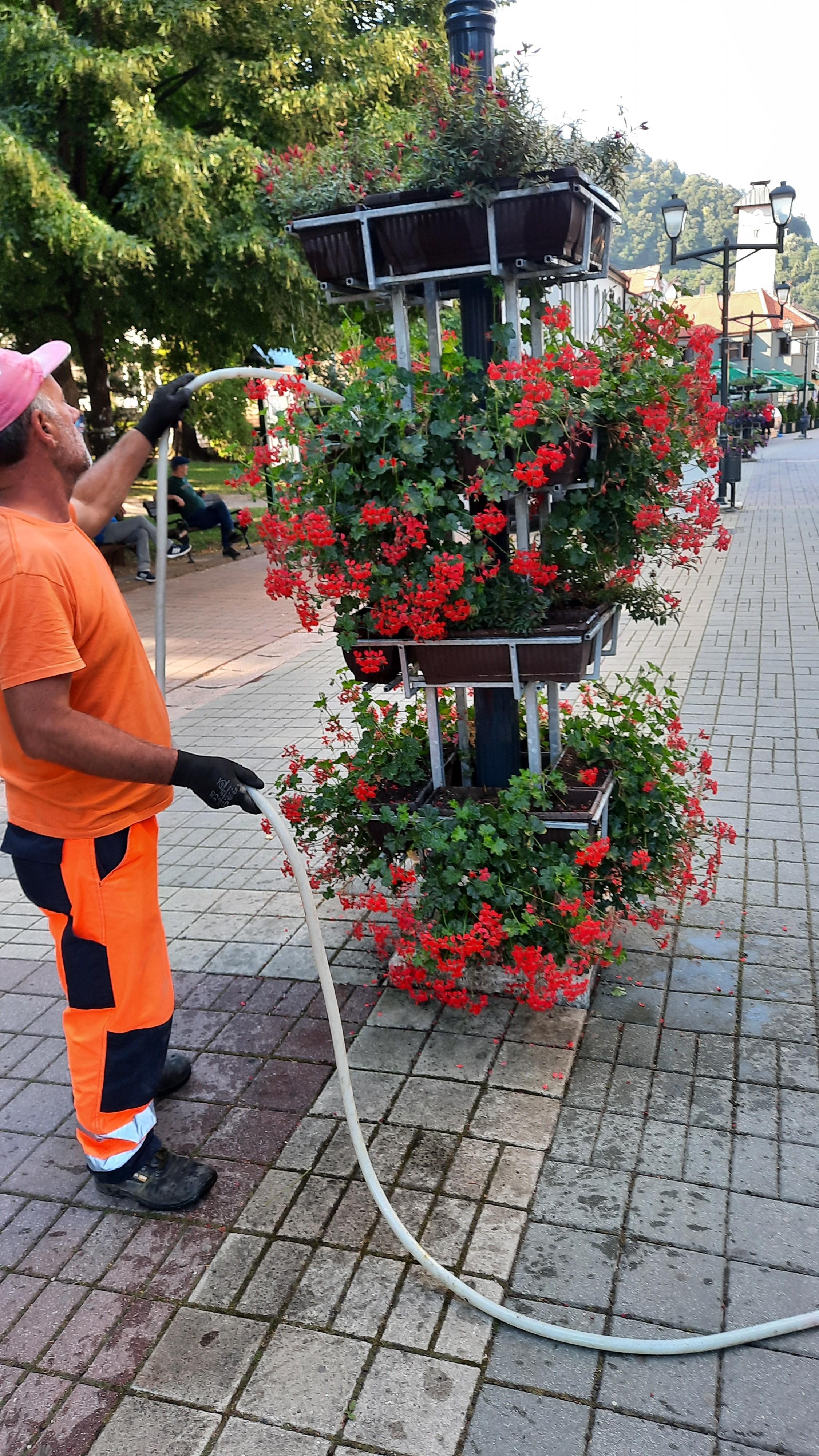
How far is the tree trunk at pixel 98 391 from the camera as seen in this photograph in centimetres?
1345

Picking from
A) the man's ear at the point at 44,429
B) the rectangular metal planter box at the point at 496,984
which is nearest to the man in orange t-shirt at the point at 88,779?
the man's ear at the point at 44,429

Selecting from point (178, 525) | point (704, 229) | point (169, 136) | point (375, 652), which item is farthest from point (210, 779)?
point (704, 229)

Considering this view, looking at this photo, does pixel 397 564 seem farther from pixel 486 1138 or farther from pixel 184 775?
pixel 486 1138

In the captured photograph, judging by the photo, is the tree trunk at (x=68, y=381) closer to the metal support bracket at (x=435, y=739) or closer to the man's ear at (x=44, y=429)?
the metal support bracket at (x=435, y=739)

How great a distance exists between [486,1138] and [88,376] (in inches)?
506

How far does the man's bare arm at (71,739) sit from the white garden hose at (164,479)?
37 centimetres

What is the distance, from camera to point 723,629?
902 centimetres

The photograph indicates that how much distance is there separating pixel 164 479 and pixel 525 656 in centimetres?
116

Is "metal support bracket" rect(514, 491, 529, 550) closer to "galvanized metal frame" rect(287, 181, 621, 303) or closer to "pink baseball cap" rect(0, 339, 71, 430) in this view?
"galvanized metal frame" rect(287, 181, 621, 303)

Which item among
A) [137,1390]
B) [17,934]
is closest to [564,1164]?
[137,1390]

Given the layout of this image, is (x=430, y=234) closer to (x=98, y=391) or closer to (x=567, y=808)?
(x=567, y=808)

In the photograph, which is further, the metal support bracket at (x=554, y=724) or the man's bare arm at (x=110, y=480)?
the metal support bracket at (x=554, y=724)

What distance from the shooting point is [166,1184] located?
109 inches

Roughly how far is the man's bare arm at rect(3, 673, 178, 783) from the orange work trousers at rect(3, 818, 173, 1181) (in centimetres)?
25
